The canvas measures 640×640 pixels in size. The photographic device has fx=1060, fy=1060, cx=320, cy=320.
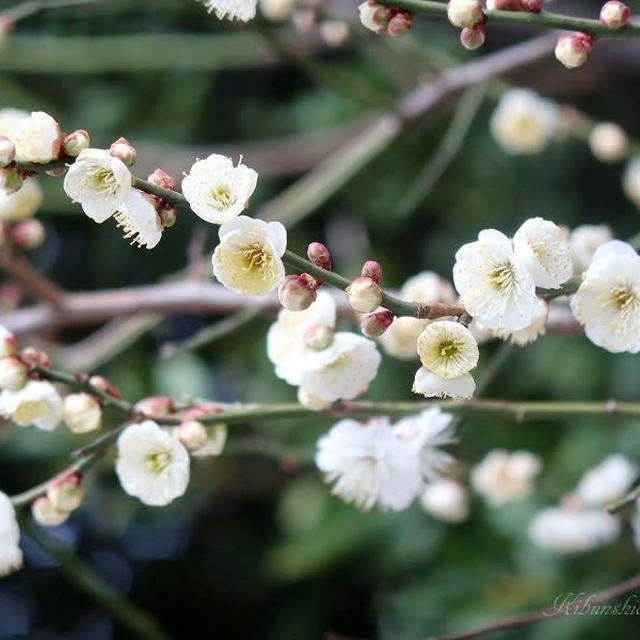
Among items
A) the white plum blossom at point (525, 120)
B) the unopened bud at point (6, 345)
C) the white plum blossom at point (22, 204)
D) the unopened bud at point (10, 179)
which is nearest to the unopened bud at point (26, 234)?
the white plum blossom at point (22, 204)

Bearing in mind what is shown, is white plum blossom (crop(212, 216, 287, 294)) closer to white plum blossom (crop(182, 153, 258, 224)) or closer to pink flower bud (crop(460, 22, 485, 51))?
white plum blossom (crop(182, 153, 258, 224))

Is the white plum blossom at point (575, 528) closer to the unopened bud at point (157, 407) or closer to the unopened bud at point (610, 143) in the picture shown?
the unopened bud at point (610, 143)

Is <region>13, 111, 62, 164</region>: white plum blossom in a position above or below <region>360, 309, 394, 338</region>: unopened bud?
above

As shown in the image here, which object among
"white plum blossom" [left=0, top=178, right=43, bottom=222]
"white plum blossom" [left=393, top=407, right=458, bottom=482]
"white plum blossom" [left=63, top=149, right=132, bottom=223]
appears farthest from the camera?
"white plum blossom" [left=0, top=178, right=43, bottom=222]

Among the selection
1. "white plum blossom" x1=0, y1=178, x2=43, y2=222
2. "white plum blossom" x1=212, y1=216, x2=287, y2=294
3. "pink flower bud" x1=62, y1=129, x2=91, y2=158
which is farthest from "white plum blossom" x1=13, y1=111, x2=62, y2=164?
"white plum blossom" x1=0, y1=178, x2=43, y2=222

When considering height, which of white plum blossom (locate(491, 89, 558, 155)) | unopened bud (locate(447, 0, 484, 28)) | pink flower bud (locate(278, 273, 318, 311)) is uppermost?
unopened bud (locate(447, 0, 484, 28))

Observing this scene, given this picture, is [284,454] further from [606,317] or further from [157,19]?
[157,19]
